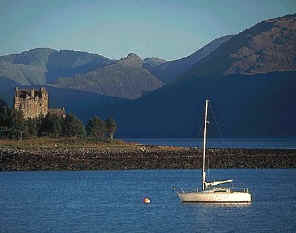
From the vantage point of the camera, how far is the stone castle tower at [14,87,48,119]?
178 metres

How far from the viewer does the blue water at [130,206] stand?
5522 cm

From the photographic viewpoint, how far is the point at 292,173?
344 feet

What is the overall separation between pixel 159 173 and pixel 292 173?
59.2 ft

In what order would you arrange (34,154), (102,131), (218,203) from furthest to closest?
(102,131) < (34,154) < (218,203)

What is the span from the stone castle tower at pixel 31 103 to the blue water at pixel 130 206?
249 ft

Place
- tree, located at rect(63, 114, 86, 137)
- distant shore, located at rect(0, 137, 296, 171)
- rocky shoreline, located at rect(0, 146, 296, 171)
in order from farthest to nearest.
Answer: tree, located at rect(63, 114, 86, 137)
distant shore, located at rect(0, 137, 296, 171)
rocky shoreline, located at rect(0, 146, 296, 171)

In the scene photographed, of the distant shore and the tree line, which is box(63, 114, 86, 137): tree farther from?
the distant shore

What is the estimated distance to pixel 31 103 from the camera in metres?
180

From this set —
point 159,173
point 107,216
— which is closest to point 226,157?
point 159,173

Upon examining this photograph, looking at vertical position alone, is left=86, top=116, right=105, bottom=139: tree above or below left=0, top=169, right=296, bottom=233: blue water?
above

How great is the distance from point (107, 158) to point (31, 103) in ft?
199

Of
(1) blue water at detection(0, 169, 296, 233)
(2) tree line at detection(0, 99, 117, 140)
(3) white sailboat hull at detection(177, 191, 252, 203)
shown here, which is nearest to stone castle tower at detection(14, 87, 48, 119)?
(2) tree line at detection(0, 99, 117, 140)

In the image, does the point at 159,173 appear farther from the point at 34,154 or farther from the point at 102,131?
the point at 102,131

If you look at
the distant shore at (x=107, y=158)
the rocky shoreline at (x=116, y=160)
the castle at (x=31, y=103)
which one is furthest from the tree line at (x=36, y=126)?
the rocky shoreline at (x=116, y=160)
